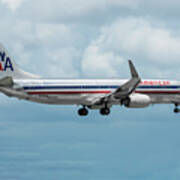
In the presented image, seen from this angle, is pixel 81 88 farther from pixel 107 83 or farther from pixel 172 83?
pixel 172 83

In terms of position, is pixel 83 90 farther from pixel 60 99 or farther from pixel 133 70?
pixel 133 70

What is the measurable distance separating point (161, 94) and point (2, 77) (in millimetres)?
25719

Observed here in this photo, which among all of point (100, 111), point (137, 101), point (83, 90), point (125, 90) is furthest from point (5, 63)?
point (137, 101)

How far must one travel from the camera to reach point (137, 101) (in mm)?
78875

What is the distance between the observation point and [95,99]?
80.7 meters

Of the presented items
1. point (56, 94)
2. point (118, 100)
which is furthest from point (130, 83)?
point (56, 94)

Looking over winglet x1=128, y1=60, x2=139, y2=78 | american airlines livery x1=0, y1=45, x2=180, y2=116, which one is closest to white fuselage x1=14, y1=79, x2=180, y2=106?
american airlines livery x1=0, y1=45, x2=180, y2=116

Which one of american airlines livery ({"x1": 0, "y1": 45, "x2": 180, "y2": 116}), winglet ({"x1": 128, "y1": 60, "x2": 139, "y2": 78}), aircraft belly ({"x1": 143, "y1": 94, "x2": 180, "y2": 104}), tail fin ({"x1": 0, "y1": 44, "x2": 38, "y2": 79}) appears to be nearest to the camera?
winglet ({"x1": 128, "y1": 60, "x2": 139, "y2": 78})

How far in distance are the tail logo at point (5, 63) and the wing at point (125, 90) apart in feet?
45.6

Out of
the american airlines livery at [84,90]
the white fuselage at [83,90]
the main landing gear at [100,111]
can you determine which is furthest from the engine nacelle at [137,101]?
the main landing gear at [100,111]

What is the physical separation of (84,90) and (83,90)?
0.16 meters

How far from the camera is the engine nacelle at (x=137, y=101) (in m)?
78.9

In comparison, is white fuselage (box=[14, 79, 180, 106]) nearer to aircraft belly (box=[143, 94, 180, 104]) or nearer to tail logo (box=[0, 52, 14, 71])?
aircraft belly (box=[143, 94, 180, 104])

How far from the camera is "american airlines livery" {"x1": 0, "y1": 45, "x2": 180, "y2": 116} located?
75625mm
